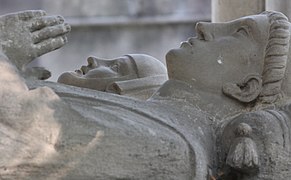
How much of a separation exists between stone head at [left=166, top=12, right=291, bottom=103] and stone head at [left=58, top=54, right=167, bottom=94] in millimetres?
302

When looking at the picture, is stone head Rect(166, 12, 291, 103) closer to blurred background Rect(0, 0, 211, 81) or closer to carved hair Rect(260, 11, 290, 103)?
carved hair Rect(260, 11, 290, 103)

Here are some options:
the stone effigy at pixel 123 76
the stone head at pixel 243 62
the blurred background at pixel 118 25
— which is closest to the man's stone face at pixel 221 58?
the stone head at pixel 243 62

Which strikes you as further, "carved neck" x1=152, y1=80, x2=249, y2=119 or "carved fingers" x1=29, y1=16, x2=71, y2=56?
"carved neck" x1=152, y1=80, x2=249, y2=119

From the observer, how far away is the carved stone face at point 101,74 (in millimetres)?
4129

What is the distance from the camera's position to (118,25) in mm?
13539

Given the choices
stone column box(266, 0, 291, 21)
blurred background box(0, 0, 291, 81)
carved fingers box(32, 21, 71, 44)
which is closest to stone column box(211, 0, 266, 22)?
stone column box(266, 0, 291, 21)

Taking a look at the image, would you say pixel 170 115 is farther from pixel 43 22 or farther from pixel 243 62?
pixel 43 22

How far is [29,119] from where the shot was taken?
3330mm

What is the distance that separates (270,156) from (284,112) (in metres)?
0.19

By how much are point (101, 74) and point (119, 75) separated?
72mm

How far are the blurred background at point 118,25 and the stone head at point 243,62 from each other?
9.28 meters

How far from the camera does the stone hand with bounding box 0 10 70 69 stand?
3.61 m

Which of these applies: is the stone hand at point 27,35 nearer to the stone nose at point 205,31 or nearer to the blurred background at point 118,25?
the stone nose at point 205,31

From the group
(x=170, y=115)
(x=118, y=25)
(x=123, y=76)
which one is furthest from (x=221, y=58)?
(x=118, y=25)
